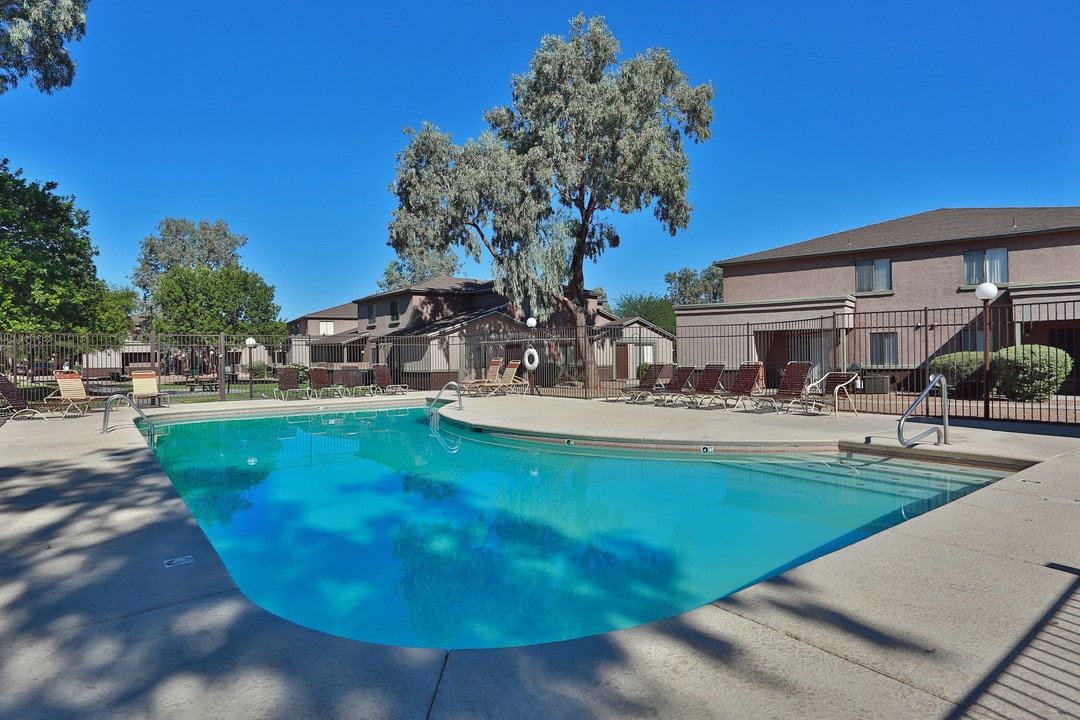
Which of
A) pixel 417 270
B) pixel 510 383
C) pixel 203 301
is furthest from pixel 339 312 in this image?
pixel 510 383

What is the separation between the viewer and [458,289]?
30.3 meters

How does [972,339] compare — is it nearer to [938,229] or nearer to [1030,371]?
[938,229]

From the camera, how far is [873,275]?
70.7 feet

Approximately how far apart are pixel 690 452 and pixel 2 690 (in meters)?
7.88

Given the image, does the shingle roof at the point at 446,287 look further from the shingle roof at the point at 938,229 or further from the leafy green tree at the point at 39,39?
the leafy green tree at the point at 39,39

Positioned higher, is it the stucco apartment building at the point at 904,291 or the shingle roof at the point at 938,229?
the shingle roof at the point at 938,229

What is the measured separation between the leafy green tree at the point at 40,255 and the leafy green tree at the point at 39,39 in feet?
10.0

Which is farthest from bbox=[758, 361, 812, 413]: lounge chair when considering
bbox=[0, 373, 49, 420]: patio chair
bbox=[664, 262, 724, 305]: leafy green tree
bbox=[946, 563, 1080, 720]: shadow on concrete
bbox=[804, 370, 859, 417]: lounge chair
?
bbox=[664, 262, 724, 305]: leafy green tree

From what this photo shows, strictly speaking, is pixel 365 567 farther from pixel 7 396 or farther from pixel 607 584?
pixel 7 396

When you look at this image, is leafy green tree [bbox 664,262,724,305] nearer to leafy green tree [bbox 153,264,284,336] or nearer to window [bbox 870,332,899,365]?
window [bbox 870,332,899,365]

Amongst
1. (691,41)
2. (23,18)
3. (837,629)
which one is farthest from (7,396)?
(691,41)

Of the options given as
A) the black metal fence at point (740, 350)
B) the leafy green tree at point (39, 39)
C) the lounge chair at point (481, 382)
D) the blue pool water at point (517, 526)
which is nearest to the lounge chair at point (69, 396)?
the black metal fence at point (740, 350)

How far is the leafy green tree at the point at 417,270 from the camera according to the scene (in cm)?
5619

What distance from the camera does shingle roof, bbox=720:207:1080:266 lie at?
1952 centimetres
